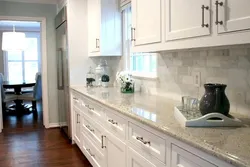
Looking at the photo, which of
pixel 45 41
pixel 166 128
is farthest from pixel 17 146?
pixel 166 128

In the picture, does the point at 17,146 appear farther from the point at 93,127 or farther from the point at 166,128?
the point at 166,128

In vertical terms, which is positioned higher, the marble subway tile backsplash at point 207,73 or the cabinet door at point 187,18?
the cabinet door at point 187,18

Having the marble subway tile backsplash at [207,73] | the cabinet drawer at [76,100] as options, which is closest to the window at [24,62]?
the cabinet drawer at [76,100]

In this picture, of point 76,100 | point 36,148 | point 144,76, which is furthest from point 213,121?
point 36,148

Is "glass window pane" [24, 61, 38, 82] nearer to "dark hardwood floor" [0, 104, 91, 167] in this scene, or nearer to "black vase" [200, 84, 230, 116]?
"dark hardwood floor" [0, 104, 91, 167]

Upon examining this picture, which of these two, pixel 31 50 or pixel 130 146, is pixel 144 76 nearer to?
pixel 130 146

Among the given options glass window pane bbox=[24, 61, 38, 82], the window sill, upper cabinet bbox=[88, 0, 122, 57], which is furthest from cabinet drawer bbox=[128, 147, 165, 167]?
glass window pane bbox=[24, 61, 38, 82]

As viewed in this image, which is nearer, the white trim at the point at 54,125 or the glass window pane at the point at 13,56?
the white trim at the point at 54,125

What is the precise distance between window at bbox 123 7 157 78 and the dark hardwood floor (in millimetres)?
1303

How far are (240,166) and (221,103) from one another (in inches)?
23.1

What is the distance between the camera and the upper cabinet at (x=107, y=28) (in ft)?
11.7

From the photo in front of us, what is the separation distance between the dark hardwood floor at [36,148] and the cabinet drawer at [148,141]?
162 cm

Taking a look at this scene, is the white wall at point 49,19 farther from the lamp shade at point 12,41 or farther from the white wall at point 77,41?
the white wall at point 77,41

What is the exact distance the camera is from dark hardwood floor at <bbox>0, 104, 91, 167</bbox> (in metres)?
3.44
